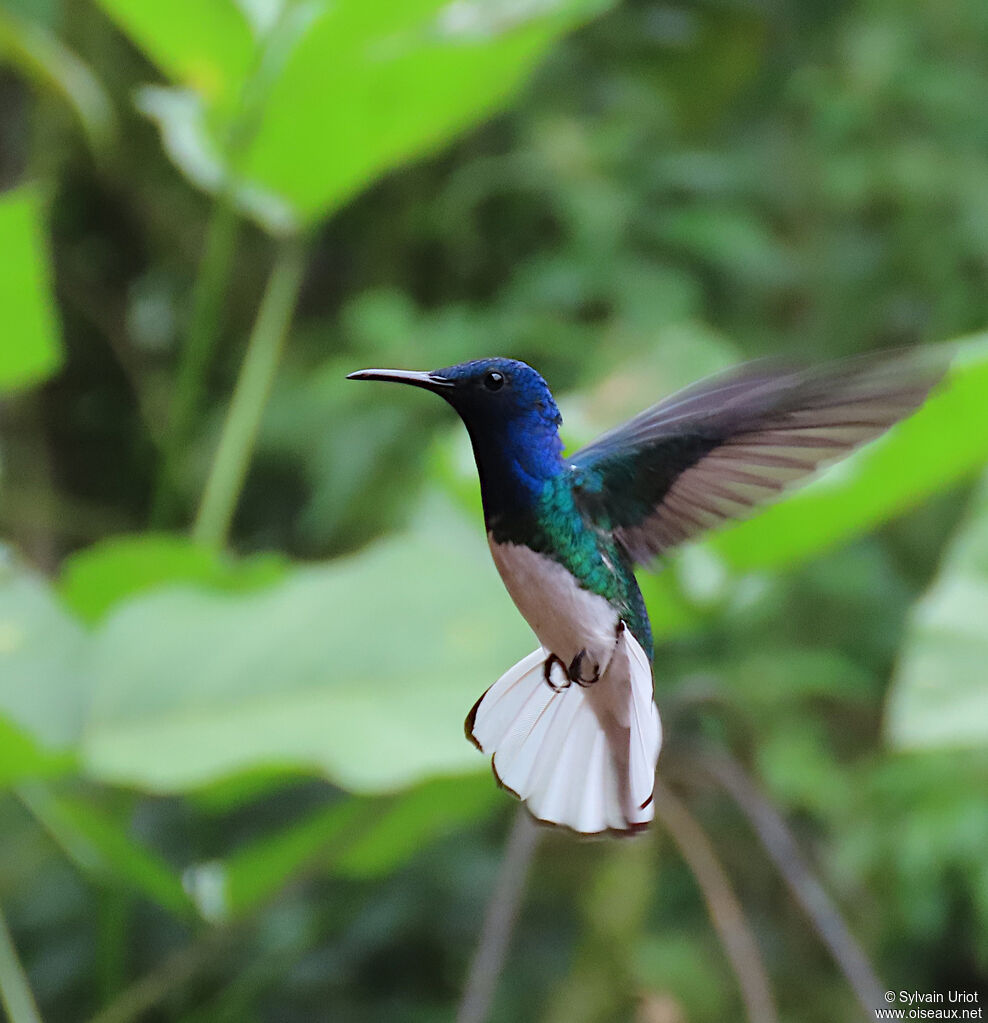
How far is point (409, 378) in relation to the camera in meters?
0.11

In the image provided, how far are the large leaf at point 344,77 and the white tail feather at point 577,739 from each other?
1.46 feet

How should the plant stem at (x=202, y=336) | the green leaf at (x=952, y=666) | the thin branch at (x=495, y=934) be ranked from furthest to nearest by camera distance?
the plant stem at (x=202, y=336) < the green leaf at (x=952, y=666) < the thin branch at (x=495, y=934)

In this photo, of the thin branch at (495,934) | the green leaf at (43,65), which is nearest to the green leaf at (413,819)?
the thin branch at (495,934)

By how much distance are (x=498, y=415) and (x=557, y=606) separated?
0.02 meters

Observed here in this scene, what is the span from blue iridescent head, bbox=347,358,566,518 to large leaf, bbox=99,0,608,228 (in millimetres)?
433

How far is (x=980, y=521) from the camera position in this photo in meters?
0.72

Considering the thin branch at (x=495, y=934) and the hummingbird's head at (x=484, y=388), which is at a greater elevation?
the hummingbird's head at (x=484, y=388)

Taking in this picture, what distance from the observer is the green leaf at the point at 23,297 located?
61cm

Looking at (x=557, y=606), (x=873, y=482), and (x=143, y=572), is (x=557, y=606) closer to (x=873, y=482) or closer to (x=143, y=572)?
(x=873, y=482)

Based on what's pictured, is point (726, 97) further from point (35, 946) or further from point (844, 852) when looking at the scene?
point (35, 946)

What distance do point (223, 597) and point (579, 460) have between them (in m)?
0.56

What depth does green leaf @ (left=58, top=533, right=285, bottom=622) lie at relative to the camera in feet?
2.51

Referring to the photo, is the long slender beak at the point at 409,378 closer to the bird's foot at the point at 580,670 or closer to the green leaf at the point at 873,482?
the bird's foot at the point at 580,670

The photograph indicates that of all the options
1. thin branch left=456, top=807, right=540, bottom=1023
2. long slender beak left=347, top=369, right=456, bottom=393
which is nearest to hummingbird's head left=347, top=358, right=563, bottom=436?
long slender beak left=347, top=369, right=456, bottom=393
